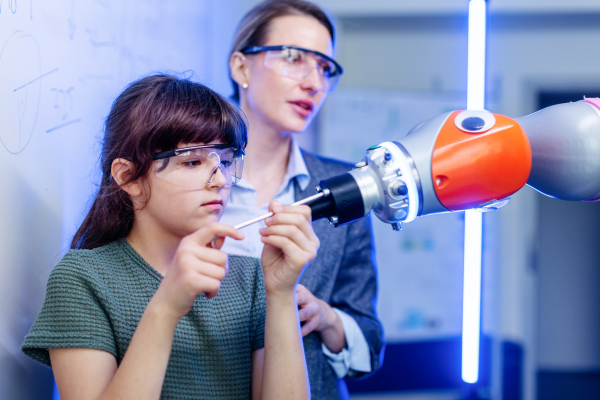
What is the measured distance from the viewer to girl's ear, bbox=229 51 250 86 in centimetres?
117

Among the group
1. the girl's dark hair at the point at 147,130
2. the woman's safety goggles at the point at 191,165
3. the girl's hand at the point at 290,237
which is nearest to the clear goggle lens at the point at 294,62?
the girl's dark hair at the point at 147,130

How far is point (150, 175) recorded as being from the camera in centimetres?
75

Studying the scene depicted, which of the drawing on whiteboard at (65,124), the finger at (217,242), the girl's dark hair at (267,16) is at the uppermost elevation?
the girl's dark hair at (267,16)

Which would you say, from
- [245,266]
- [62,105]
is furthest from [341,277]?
[62,105]

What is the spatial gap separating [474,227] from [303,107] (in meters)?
0.49

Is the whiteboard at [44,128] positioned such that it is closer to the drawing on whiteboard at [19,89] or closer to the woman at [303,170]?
the drawing on whiteboard at [19,89]

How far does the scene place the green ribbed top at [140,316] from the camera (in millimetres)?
678

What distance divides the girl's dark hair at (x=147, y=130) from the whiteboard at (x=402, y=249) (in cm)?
184

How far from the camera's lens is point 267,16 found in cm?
116

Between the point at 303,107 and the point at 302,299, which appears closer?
the point at 302,299

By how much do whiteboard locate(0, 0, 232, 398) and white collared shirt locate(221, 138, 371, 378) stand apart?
11.4 inches

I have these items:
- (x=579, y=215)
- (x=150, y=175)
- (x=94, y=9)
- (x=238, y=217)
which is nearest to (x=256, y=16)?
(x=94, y=9)

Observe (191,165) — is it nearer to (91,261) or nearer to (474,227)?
(91,261)

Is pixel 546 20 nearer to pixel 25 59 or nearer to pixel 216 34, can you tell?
pixel 216 34
